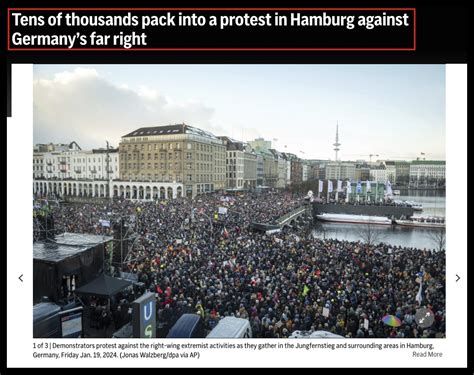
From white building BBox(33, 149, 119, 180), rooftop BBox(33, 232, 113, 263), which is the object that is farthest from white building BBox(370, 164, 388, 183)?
rooftop BBox(33, 232, 113, 263)

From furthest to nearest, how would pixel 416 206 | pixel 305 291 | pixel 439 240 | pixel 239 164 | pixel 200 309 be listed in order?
pixel 416 206 → pixel 239 164 → pixel 439 240 → pixel 305 291 → pixel 200 309

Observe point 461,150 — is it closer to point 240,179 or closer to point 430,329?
point 430,329

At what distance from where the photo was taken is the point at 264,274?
747 centimetres

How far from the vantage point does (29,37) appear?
5.11m

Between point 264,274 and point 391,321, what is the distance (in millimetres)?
2747

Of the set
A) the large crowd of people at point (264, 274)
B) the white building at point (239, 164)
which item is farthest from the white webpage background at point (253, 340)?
the white building at point (239, 164)

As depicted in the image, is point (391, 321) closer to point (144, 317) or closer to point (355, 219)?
point (144, 317)

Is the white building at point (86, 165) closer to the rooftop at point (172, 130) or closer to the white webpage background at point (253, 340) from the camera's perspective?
the rooftop at point (172, 130)

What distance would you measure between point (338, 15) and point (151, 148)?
7.77m

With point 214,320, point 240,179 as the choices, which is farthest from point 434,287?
point 240,179

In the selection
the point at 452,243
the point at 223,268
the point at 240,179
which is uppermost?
the point at 240,179

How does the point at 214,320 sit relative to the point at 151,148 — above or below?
below

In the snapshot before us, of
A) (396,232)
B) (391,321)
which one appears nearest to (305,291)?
(391,321)

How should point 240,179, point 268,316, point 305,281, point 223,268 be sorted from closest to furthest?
point 268,316, point 305,281, point 223,268, point 240,179
